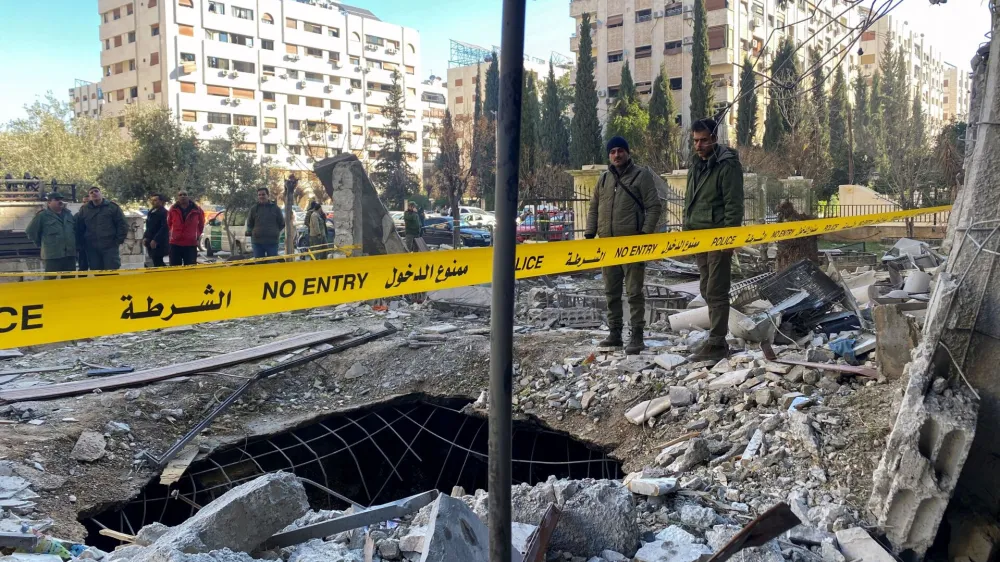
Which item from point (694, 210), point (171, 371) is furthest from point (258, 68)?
point (694, 210)

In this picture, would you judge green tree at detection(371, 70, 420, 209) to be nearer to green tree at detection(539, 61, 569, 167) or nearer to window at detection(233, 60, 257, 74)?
green tree at detection(539, 61, 569, 167)

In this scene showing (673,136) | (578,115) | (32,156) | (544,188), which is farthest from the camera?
(578,115)

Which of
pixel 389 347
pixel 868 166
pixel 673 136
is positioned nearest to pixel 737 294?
pixel 389 347

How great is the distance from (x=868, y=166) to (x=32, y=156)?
42.1 m

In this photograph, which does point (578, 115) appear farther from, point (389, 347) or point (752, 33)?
point (389, 347)

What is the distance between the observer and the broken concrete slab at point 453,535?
2.51 m

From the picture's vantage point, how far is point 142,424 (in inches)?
232

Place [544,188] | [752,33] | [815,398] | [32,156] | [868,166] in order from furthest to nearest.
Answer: [752,33], [868,166], [32,156], [544,188], [815,398]

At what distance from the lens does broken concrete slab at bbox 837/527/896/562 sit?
313cm

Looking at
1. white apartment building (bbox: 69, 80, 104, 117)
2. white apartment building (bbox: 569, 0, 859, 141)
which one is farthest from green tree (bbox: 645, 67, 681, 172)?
white apartment building (bbox: 69, 80, 104, 117)

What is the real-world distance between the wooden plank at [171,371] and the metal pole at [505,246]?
5.69 meters

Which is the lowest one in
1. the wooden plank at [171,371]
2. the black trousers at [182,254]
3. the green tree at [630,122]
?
the wooden plank at [171,371]

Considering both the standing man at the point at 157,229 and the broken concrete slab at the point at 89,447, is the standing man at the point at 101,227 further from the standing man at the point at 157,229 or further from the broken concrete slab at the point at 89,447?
the broken concrete slab at the point at 89,447

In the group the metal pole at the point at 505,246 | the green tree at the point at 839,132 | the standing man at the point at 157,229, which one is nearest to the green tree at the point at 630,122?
the green tree at the point at 839,132
